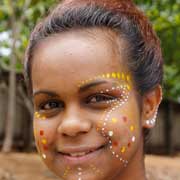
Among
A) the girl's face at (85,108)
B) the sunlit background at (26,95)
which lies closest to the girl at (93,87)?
the girl's face at (85,108)

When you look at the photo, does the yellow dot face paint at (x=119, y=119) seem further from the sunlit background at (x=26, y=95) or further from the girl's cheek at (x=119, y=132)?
the sunlit background at (x=26, y=95)

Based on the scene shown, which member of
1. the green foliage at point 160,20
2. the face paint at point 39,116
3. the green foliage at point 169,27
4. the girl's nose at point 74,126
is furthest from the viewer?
the green foliage at point 160,20

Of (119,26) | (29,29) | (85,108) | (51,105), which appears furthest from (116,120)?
(29,29)

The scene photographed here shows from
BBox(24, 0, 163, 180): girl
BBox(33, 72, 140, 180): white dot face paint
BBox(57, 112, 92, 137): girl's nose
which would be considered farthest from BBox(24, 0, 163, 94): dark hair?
BBox(57, 112, 92, 137): girl's nose

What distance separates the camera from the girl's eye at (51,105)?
1.50 metres

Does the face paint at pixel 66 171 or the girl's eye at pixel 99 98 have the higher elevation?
the girl's eye at pixel 99 98

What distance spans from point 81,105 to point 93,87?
82mm

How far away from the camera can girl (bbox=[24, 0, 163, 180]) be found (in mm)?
1466

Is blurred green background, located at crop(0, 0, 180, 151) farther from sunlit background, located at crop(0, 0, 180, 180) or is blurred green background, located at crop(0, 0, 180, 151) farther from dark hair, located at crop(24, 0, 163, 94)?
dark hair, located at crop(24, 0, 163, 94)

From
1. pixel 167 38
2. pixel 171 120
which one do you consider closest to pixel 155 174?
pixel 167 38

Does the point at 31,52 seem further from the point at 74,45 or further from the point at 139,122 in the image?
the point at 139,122

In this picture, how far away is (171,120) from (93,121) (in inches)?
370

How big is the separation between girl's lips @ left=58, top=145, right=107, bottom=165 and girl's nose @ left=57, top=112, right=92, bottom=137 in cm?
6

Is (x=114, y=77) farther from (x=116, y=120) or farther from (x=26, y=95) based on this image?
(x=26, y=95)
